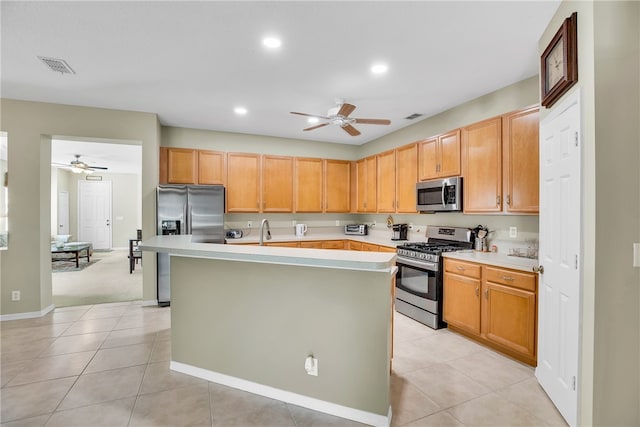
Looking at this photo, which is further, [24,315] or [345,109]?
[24,315]

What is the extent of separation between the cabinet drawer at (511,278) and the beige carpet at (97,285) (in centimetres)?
483

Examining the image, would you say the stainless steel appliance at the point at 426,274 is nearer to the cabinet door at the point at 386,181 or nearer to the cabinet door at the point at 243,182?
the cabinet door at the point at 386,181

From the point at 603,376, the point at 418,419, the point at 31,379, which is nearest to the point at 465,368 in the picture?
the point at 418,419

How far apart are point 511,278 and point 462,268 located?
0.56 m

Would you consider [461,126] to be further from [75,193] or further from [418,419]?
[75,193]

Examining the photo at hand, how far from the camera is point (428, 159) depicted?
14.1 ft

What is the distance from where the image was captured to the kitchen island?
6.40 ft

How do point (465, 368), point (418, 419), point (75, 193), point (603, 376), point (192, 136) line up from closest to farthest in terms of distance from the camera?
Answer: 1. point (603, 376)
2. point (418, 419)
3. point (465, 368)
4. point (192, 136)
5. point (75, 193)

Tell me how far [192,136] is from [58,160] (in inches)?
210

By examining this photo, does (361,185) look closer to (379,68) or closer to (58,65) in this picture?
(379,68)

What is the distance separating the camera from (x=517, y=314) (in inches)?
108

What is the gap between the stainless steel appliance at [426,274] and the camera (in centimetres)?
358

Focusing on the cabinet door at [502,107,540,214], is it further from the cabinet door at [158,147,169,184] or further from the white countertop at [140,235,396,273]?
the cabinet door at [158,147,169,184]

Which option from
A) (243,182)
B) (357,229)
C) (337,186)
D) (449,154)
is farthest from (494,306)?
(243,182)
